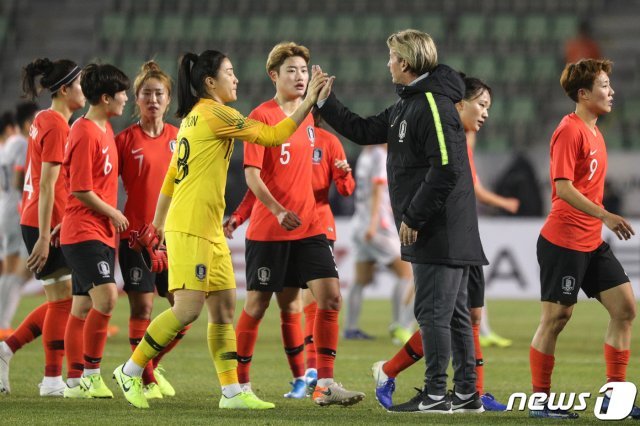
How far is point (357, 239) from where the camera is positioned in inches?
479

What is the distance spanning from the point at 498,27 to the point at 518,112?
2.44 meters

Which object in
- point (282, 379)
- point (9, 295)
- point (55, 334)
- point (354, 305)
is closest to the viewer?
point (55, 334)

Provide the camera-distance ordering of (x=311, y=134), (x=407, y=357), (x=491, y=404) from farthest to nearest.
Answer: (x=311, y=134) → (x=407, y=357) → (x=491, y=404)

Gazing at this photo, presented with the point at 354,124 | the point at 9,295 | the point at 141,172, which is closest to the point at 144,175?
the point at 141,172

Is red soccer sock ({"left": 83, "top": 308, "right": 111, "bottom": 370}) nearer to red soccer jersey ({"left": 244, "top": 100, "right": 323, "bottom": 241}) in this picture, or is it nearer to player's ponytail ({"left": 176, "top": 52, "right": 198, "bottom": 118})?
red soccer jersey ({"left": 244, "top": 100, "right": 323, "bottom": 241})

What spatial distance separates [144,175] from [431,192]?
2214 millimetres

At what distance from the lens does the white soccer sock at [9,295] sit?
1100 centimetres

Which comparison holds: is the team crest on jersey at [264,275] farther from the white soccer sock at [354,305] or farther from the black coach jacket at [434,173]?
the white soccer sock at [354,305]

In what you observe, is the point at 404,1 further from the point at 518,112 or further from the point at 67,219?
the point at 67,219

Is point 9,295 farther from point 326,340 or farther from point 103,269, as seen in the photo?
point 326,340

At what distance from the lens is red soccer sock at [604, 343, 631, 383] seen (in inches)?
263

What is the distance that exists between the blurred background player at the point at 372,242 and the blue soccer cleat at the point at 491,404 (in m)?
4.74

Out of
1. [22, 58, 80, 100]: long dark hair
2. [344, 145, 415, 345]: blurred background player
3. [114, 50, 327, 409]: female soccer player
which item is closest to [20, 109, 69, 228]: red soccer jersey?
[22, 58, 80, 100]: long dark hair

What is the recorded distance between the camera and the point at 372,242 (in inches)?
473
